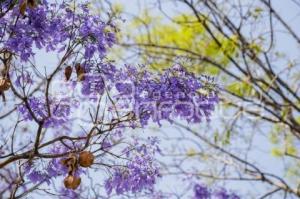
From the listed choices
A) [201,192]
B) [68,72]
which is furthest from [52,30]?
[201,192]

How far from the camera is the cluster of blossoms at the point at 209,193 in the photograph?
22.1 feet

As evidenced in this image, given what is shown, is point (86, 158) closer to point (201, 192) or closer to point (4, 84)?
point (4, 84)

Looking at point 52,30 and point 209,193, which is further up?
point 52,30

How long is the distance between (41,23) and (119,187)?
1255 millimetres

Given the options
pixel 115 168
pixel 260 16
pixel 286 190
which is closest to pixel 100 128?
pixel 115 168

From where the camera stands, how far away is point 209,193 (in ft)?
22.2

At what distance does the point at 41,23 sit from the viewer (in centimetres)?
381

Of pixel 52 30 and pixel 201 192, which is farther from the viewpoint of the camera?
pixel 201 192

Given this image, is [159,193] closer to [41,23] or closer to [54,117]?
[54,117]

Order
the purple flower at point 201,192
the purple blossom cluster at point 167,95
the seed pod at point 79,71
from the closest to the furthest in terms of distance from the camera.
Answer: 1. the purple blossom cluster at point 167,95
2. the seed pod at point 79,71
3. the purple flower at point 201,192

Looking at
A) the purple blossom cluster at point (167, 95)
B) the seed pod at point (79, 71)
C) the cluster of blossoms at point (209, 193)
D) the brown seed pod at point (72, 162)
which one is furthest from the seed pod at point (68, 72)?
the cluster of blossoms at point (209, 193)

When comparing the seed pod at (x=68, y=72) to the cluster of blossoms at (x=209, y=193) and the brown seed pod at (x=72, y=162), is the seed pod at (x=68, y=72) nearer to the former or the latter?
the brown seed pod at (x=72, y=162)

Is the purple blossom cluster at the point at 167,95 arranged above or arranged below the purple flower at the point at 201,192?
above

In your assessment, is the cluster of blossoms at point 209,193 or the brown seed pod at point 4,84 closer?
the brown seed pod at point 4,84
